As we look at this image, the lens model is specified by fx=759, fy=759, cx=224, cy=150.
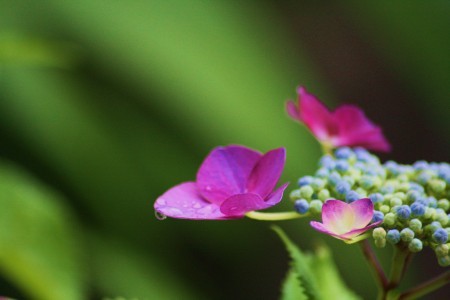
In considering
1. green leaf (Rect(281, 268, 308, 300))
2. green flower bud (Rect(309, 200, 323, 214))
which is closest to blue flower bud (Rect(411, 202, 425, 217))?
green flower bud (Rect(309, 200, 323, 214))

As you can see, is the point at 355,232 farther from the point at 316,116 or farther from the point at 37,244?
the point at 37,244

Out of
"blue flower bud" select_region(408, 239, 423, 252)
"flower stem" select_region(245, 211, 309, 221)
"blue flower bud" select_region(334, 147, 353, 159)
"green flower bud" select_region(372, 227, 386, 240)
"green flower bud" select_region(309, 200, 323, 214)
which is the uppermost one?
"blue flower bud" select_region(334, 147, 353, 159)

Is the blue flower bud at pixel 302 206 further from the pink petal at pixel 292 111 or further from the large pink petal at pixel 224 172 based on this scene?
the pink petal at pixel 292 111

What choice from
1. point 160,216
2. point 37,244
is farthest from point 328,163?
point 37,244

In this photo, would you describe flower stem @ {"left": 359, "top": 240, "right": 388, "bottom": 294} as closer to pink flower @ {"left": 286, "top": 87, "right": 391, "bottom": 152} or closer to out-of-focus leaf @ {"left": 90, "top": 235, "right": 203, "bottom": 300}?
pink flower @ {"left": 286, "top": 87, "right": 391, "bottom": 152}

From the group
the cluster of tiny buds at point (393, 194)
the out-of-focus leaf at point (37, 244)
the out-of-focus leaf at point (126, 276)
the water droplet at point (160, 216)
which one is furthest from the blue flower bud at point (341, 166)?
the out-of-focus leaf at point (126, 276)

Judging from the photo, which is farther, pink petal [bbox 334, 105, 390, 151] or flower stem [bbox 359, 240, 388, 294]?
pink petal [bbox 334, 105, 390, 151]
